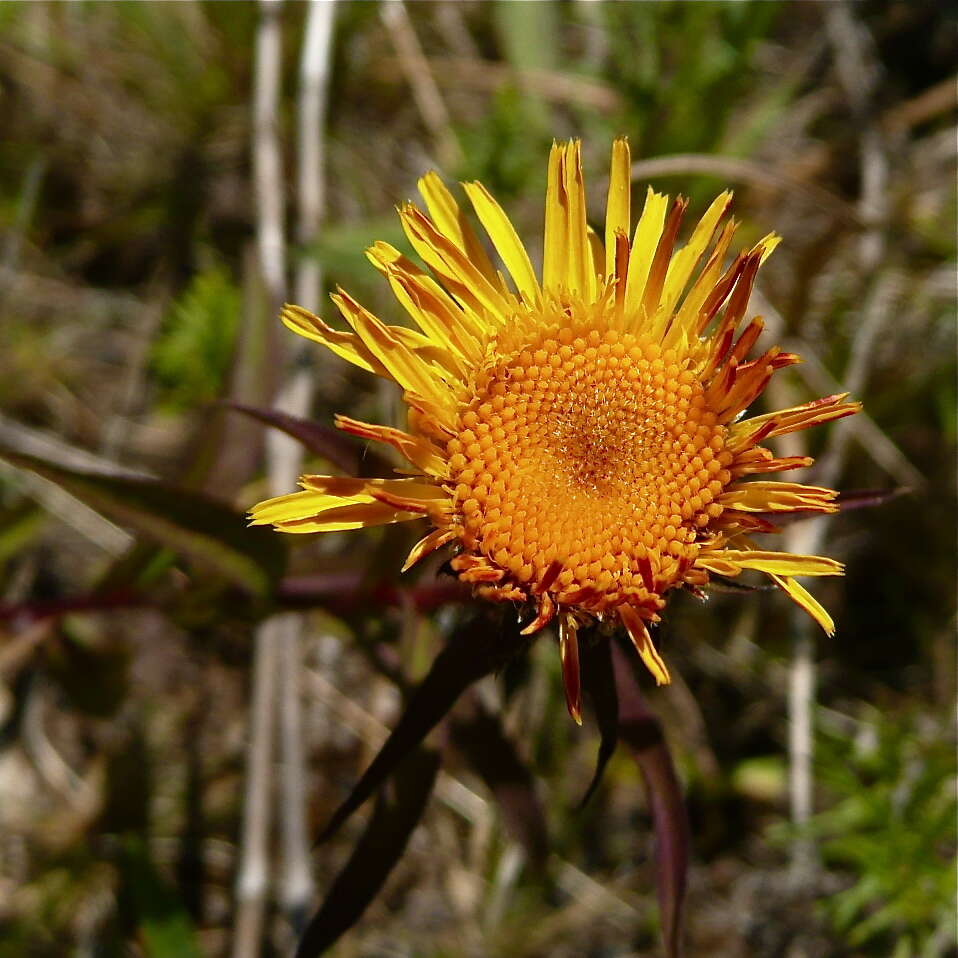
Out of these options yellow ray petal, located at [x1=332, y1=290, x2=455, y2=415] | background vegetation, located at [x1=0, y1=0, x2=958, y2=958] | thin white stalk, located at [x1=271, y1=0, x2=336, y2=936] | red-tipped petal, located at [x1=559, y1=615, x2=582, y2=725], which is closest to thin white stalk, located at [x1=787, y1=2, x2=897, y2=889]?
background vegetation, located at [x1=0, y1=0, x2=958, y2=958]

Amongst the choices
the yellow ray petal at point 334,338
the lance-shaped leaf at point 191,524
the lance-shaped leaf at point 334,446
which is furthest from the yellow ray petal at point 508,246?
the lance-shaped leaf at point 191,524

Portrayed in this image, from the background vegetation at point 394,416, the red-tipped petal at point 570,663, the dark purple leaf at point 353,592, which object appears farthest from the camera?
the background vegetation at point 394,416

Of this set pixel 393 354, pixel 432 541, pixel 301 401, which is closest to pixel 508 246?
pixel 393 354

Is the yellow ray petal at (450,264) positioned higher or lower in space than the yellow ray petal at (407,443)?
higher

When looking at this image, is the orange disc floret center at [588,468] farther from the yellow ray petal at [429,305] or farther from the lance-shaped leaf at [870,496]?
the lance-shaped leaf at [870,496]

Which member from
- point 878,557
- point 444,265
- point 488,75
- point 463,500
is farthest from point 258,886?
point 488,75

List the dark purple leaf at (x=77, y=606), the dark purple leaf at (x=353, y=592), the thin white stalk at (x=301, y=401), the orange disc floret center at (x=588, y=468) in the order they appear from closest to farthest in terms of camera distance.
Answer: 1. the orange disc floret center at (x=588, y=468)
2. the dark purple leaf at (x=353, y=592)
3. the dark purple leaf at (x=77, y=606)
4. the thin white stalk at (x=301, y=401)
